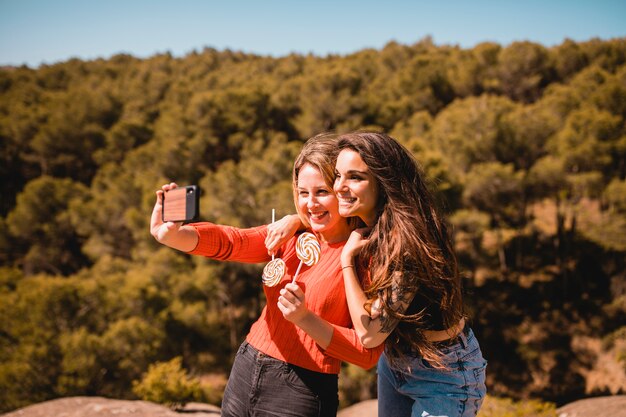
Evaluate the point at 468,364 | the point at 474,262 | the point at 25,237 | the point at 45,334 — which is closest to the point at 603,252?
the point at 474,262

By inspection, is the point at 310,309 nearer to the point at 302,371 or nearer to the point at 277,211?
the point at 302,371

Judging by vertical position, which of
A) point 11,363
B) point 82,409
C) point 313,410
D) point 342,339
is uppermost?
point 342,339

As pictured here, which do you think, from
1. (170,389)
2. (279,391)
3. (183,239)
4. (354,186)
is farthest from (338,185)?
(170,389)

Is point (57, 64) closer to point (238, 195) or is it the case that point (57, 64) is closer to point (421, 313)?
point (238, 195)

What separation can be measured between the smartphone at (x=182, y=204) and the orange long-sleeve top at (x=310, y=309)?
0.48 feet

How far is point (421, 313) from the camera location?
1.50 metres

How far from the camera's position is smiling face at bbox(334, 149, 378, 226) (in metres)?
1.50

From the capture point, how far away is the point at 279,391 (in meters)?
1.46

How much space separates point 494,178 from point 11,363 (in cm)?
1378

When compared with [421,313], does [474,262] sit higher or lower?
lower

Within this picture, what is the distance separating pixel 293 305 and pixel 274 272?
0.98ft

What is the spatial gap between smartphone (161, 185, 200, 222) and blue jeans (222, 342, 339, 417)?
0.59 metres

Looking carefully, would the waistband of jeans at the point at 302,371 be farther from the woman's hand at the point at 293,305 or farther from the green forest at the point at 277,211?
the green forest at the point at 277,211

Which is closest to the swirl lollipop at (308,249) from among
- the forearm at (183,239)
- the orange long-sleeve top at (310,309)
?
the orange long-sleeve top at (310,309)
